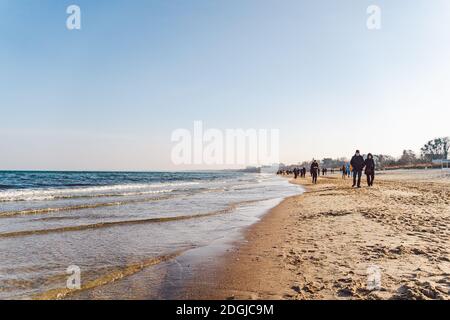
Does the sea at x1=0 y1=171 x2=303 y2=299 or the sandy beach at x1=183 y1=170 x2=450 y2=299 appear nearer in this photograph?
the sandy beach at x1=183 y1=170 x2=450 y2=299

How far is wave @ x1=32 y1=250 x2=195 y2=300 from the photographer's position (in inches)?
144

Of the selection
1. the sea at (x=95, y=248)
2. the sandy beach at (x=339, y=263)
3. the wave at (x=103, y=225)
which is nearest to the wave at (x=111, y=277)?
the sea at (x=95, y=248)

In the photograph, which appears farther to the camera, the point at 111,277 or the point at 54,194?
the point at 54,194

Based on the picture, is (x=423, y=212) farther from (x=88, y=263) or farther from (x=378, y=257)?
(x=88, y=263)

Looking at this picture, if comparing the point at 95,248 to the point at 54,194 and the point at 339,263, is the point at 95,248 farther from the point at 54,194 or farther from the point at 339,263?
the point at 54,194

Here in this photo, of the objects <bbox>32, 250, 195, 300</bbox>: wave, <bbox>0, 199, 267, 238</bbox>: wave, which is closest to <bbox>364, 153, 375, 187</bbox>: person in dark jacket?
<bbox>0, 199, 267, 238</bbox>: wave

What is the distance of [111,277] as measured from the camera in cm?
424

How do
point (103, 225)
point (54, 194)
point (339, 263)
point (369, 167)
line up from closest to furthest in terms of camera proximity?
1. point (339, 263)
2. point (103, 225)
3. point (54, 194)
4. point (369, 167)

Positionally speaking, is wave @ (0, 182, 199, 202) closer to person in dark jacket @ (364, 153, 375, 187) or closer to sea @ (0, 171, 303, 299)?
sea @ (0, 171, 303, 299)

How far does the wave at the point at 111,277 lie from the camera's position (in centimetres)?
365

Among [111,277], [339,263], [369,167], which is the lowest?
[111,277]

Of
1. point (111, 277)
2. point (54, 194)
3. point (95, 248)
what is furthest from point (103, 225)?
point (54, 194)

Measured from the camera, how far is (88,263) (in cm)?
503

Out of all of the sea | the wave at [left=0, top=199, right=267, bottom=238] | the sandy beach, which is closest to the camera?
the sandy beach
